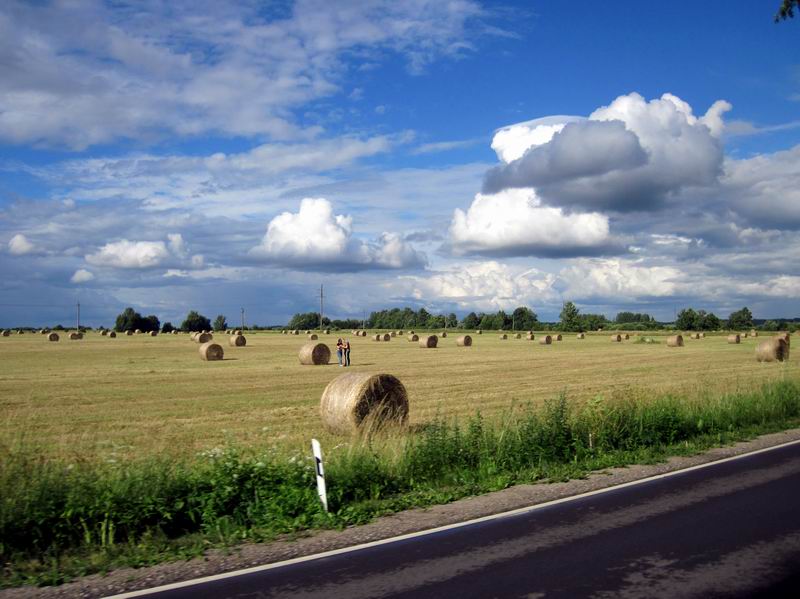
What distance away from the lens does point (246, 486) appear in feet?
31.6

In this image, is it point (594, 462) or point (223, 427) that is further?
point (223, 427)

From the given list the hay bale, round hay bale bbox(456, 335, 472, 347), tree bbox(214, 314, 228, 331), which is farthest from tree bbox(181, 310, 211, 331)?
the hay bale

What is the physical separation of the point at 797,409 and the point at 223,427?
14665 millimetres

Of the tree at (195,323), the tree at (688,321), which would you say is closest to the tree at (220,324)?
the tree at (195,323)

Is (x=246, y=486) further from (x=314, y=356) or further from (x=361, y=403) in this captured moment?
(x=314, y=356)

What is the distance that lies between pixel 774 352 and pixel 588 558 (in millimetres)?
37455

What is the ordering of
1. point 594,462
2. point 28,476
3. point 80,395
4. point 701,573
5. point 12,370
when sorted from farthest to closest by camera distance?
point 12,370
point 80,395
point 594,462
point 28,476
point 701,573

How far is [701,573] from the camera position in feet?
22.3

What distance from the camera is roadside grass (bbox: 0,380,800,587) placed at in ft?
26.3

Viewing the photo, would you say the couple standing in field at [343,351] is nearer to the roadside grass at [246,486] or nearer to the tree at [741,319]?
the roadside grass at [246,486]

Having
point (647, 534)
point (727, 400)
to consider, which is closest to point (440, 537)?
point (647, 534)

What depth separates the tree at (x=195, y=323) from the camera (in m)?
153

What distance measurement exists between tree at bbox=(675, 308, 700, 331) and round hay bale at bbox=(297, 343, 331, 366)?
10936 cm

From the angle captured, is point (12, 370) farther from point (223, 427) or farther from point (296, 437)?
point (296, 437)
